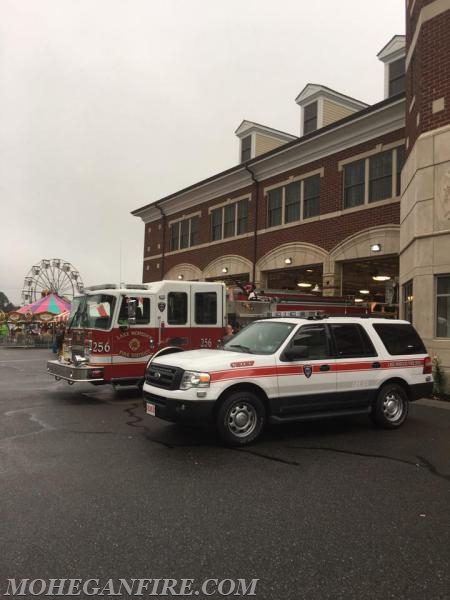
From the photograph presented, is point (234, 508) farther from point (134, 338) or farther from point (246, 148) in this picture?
point (246, 148)

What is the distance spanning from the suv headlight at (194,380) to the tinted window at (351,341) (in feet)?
7.52

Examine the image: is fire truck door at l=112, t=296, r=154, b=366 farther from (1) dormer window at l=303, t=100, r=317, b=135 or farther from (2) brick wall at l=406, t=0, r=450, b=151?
(1) dormer window at l=303, t=100, r=317, b=135

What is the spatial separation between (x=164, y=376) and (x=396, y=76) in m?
17.4

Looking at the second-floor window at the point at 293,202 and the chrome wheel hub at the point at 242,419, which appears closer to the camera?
the chrome wheel hub at the point at 242,419

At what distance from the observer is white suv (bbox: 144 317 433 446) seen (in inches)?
259

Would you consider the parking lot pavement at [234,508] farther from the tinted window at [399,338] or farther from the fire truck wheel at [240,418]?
the tinted window at [399,338]

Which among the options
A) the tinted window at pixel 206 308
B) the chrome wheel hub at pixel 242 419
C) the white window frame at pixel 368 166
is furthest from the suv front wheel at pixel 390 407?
the white window frame at pixel 368 166

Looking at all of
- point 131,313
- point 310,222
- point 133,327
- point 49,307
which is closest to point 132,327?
point 133,327

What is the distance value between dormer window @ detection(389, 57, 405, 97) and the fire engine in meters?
12.5

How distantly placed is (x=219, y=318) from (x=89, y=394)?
3600mm

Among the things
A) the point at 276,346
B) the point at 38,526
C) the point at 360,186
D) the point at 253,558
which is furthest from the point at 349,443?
the point at 360,186

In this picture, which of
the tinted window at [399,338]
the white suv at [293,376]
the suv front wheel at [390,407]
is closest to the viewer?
the white suv at [293,376]

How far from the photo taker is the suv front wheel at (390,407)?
25.8 feet

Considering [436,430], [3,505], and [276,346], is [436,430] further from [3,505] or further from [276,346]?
[3,505]
